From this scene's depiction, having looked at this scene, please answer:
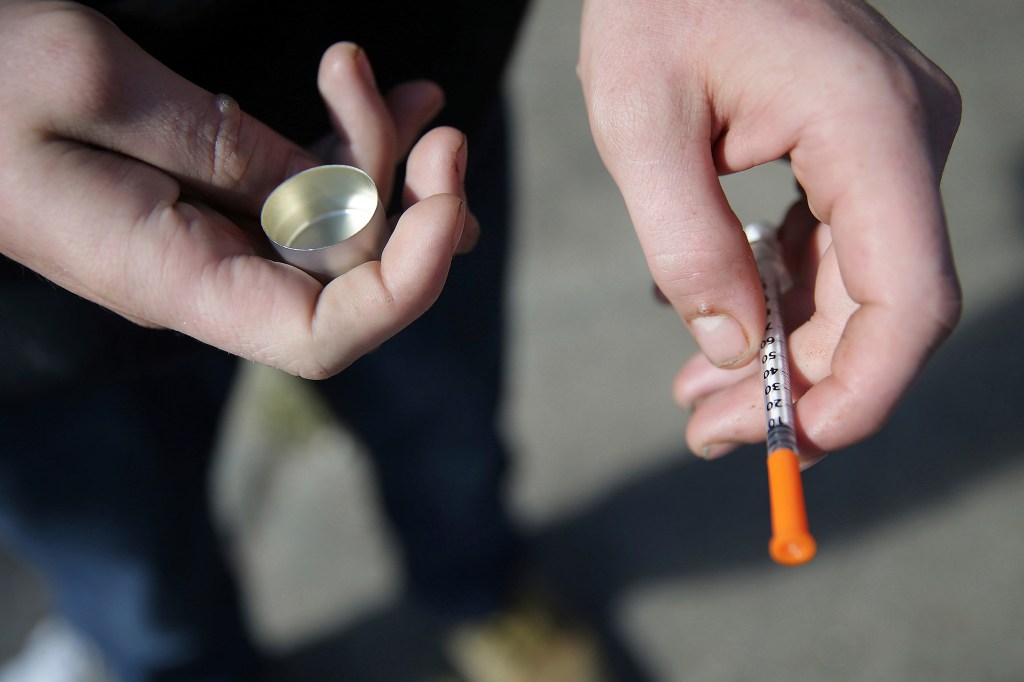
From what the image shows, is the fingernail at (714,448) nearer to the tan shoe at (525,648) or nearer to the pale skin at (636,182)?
the pale skin at (636,182)

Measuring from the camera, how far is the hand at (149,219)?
0.82 metres

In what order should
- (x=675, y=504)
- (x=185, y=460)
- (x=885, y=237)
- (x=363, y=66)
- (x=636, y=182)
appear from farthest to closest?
(x=675, y=504) < (x=185, y=460) < (x=363, y=66) < (x=636, y=182) < (x=885, y=237)

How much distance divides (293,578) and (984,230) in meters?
2.06

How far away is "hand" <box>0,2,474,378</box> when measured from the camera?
2.69 ft

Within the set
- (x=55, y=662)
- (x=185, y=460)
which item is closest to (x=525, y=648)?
(x=185, y=460)

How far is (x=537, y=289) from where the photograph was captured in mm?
2342

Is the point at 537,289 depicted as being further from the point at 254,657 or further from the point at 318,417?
the point at 254,657

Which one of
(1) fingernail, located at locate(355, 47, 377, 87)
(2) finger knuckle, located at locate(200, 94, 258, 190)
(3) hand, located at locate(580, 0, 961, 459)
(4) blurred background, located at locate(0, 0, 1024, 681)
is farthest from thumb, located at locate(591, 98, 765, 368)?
(4) blurred background, located at locate(0, 0, 1024, 681)

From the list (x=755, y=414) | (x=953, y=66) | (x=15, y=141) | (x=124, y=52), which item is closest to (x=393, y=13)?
(x=124, y=52)

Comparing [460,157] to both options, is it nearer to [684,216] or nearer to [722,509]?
[684,216]

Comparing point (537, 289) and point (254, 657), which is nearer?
point (254, 657)

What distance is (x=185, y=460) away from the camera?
1.33 m

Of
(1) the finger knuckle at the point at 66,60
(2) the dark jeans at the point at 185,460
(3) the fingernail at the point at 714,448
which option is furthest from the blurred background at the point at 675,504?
(1) the finger knuckle at the point at 66,60

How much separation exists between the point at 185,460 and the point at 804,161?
1052mm
